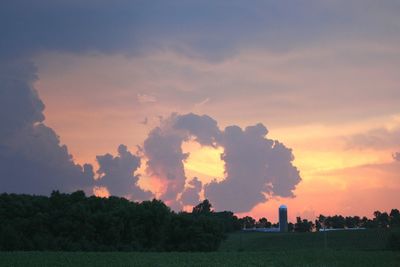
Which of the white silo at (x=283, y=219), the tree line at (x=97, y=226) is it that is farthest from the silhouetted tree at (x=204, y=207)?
the tree line at (x=97, y=226)

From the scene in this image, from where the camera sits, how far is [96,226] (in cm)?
7638

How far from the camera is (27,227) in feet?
241

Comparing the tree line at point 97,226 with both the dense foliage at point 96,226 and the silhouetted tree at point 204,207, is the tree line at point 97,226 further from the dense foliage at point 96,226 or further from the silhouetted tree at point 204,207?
the silhouetted tree at point 204,207

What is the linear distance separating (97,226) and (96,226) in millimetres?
137

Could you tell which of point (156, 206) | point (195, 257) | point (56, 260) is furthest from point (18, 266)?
point (156, 206)

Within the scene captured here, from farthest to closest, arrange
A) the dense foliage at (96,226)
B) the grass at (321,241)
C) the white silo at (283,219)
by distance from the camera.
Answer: the white silo at (283,219) < the grass at (321,241) < the dense foliage at (96,226)

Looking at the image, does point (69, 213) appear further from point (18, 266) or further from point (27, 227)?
point (18, 266)

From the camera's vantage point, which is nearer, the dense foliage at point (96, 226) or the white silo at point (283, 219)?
the dense foliage at point (96, 226)

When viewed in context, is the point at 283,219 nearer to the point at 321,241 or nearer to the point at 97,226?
the point at 321,241

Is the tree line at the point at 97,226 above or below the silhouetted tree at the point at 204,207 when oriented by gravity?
below

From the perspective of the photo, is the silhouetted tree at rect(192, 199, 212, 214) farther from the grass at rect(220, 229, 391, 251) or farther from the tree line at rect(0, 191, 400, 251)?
the tree line at rect(0, 191, 400, 251)

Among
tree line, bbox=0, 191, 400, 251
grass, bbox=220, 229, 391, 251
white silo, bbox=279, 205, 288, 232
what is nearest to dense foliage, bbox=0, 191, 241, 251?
tree line, bbox=0, 191, 400, 251

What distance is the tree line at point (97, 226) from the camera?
239 feet

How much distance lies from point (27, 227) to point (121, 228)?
1192 cm
